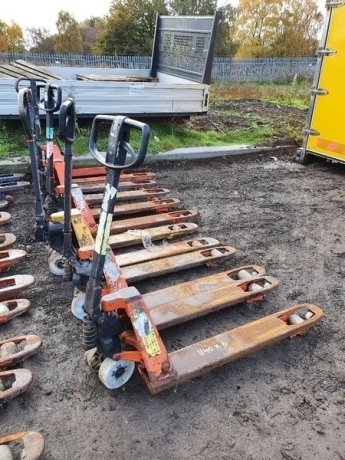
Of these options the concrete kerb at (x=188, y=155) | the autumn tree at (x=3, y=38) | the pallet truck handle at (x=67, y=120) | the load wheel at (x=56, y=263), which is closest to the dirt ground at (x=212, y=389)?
the load wheel at (x=56, y=263)

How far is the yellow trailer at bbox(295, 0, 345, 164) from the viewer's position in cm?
575

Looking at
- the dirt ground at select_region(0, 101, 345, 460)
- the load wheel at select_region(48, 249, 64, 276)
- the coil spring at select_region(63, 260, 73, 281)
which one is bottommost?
the dirt ground at select_region(0, 101, 345, 460)

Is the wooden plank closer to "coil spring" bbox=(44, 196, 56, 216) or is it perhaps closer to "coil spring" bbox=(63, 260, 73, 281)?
"coil spring" bbox=(44, 196, 56, 216)

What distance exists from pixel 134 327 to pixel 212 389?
619 mm

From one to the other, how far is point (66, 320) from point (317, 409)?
1.71 m

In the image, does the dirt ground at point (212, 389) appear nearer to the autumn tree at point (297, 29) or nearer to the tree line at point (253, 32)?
the tree line at point (253, 32)

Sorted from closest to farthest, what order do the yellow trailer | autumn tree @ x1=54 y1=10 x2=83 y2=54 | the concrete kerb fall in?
1. the concrete kerb
2. the yellow trailer
3. autumn tree @ x1=54 y1=10 x2=83 y2=54

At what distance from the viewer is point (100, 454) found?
1.83 m

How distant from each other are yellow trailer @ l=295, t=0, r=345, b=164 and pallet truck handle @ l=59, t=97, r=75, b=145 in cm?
494

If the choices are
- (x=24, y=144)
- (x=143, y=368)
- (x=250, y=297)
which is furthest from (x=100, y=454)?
(x=24, y=144)

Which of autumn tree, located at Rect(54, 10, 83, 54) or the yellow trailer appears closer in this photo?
the yellow trailer

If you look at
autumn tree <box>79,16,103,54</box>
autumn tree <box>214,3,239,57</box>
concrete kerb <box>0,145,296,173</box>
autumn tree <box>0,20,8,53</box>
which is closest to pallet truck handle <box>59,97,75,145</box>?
concrete kerb <box>0,145,296,173</box>

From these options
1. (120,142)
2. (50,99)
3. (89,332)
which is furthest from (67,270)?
(50,99)

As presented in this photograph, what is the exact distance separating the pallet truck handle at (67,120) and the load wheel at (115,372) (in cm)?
131
